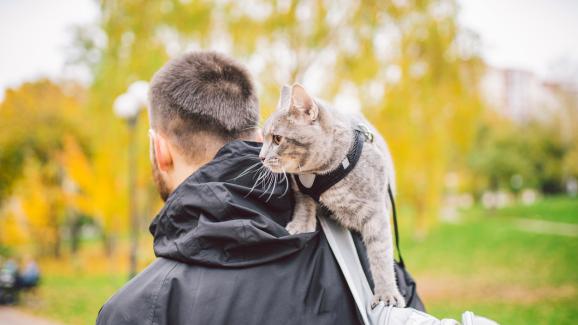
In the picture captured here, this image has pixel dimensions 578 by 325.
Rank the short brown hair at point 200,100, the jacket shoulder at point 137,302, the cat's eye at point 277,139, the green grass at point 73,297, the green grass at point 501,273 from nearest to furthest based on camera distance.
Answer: the jacket shoulder at point 137,302, the short brown hair at point 200,100, the cat's eye at point 277,139, the green grass at point 501,273, the green grass at point 73,297

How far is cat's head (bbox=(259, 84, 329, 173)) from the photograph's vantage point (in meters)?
1.90

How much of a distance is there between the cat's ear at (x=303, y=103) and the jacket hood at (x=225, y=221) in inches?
19.2

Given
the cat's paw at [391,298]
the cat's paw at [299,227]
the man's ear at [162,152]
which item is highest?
the man's ear at [162,152]

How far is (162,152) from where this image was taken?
168 centimetres

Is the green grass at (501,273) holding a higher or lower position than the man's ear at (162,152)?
lower

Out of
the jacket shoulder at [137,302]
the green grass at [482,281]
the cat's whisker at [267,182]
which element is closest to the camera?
the jacket shoulder at [137,302]

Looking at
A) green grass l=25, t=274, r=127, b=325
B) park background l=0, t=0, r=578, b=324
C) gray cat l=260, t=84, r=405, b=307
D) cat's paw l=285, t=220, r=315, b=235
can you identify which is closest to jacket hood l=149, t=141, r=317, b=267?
cat's paw l=285, t=220, r=315, b=235

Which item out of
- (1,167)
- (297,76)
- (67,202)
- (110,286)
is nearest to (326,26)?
(297,76)

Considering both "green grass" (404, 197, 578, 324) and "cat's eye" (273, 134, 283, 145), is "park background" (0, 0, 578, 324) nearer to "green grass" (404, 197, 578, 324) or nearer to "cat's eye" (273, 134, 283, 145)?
"green grass" (404, 197, 578, 324)

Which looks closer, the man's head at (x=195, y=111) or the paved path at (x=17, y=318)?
the man's head at (x=195, y=111)

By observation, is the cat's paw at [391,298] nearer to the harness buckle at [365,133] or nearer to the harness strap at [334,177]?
the harness strap at [334,177]

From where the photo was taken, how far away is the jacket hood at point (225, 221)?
128 centimetres

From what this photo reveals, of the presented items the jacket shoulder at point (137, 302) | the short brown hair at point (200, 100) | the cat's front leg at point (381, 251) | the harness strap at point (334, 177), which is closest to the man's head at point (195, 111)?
the short brown hair at point (200, 100)

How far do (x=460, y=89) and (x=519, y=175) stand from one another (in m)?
26.4
